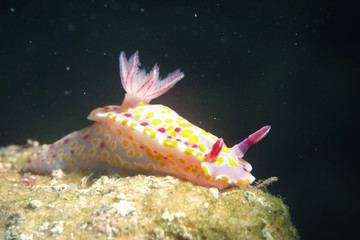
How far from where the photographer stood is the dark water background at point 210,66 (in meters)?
6.59

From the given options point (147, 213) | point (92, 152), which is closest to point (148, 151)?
point (92, 152)

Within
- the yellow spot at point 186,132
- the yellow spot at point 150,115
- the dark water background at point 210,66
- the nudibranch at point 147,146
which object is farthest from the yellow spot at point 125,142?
the dark water background at point 210,66

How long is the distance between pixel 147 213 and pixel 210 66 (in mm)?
5440

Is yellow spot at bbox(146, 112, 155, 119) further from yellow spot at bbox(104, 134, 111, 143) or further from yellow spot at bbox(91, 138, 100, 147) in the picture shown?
yellow spot at bbox(91, 138, 100, 147)

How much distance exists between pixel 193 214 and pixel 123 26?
589 centimetres

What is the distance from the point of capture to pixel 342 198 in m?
8.41

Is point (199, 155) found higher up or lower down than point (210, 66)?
lower down

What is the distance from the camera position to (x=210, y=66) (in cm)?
698

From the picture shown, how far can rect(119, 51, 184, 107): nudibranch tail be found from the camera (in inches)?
144

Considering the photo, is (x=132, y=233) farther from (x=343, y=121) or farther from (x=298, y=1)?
(x=343, y=121)

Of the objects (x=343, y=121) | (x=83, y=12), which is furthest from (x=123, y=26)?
(x=343, y=121)

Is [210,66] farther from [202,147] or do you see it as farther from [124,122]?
[202,147]

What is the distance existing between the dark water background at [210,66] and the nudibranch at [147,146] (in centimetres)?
340

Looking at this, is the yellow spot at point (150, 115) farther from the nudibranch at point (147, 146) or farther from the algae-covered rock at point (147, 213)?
the algae-covered rock at point (147, 213)
